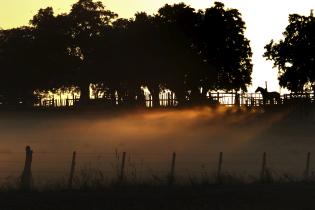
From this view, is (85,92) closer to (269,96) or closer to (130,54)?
(130,54)

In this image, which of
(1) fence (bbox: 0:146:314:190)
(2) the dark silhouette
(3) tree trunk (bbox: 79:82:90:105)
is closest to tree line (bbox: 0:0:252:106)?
(3) tree trunk (bbox: 79:82:90:105)

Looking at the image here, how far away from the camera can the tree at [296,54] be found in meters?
88.3

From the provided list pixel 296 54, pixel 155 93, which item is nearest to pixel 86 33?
pixel 155 93

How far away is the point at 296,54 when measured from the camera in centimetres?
8944

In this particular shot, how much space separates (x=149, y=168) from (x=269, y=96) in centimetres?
4896

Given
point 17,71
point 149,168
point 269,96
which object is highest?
point 17,71

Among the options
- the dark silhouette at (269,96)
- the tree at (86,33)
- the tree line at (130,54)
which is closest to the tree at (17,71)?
the tree line at (130,54)

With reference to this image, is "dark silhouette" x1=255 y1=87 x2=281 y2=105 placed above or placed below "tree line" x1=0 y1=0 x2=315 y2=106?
below

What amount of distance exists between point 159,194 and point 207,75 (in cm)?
7403

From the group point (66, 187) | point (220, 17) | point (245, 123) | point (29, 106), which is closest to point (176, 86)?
point (220, 17)

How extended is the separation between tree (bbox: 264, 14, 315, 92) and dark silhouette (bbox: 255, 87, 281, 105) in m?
4.19

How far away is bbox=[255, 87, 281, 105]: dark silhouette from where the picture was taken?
8294 centimetres

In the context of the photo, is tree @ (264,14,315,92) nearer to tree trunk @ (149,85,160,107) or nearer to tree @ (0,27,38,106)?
tree trunk @ (149,85,160,107)

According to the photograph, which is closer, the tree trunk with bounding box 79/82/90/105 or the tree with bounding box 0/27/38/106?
the tree trunk with bounding box 79/82/90/105
